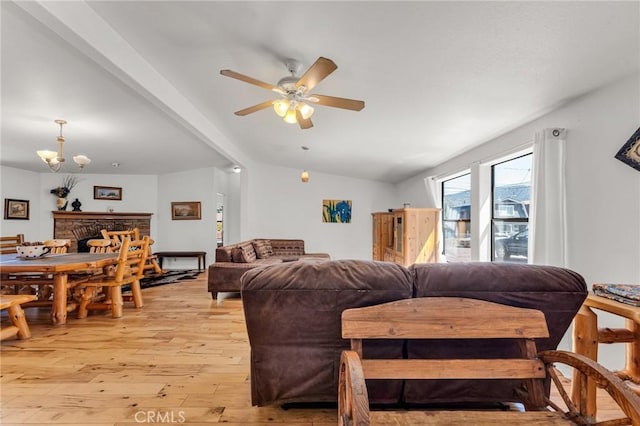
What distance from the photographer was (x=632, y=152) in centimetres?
189

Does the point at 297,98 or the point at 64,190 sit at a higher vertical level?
the point at 297,98

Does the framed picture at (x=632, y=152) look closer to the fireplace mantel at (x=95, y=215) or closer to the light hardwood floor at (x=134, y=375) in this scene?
the light hardwood floor at (x=134, y=375)

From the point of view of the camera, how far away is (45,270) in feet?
8.83

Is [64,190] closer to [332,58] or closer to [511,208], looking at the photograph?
[332,58]

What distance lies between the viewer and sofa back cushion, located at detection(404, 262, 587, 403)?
135 cm

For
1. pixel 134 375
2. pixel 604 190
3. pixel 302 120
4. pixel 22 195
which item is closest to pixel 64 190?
pixel 22 195

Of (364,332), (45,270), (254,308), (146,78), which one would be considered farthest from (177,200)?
(364,332)

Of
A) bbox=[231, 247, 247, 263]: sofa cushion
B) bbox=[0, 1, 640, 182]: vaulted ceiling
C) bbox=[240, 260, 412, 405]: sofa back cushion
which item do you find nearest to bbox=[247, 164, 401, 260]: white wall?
bbox=[231, 247, 247, 263]: sofa cushion

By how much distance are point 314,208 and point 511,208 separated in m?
4.37

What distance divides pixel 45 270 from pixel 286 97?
283cm

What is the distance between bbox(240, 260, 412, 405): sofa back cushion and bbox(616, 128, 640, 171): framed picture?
1.83 meters

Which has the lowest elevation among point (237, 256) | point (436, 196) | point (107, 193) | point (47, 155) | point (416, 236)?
point (237, 256)

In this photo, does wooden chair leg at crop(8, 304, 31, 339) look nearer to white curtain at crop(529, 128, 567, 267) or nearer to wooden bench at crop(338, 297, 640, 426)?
wooden bench at crop(338, 297, 640, 426)

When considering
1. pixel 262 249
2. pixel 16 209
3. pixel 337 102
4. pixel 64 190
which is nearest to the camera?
pixel 337 102
